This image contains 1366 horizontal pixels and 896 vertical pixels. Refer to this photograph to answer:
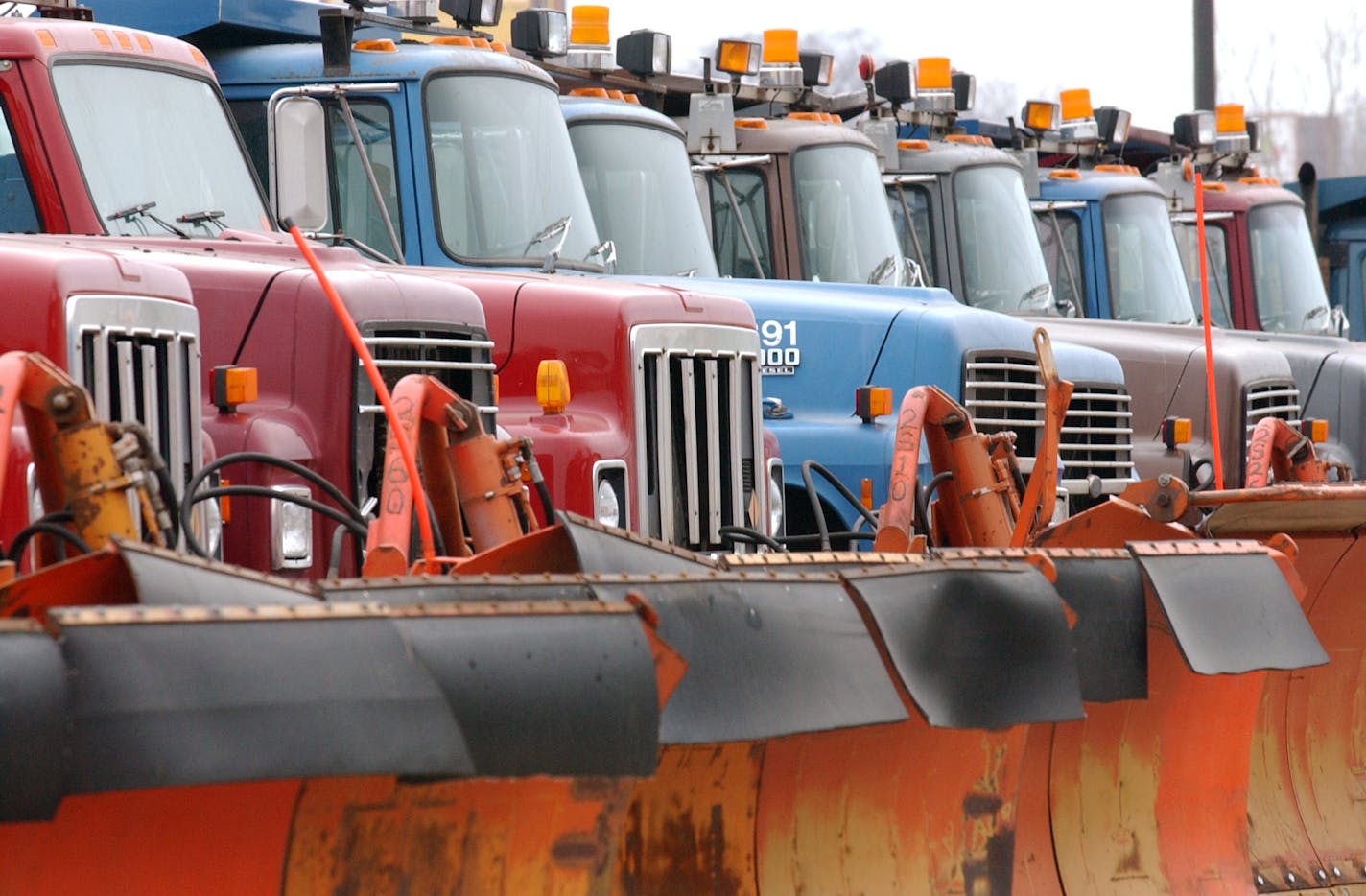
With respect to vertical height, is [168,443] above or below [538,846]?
above

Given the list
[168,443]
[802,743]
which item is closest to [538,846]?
[802,743]

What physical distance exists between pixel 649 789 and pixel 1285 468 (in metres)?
4.43

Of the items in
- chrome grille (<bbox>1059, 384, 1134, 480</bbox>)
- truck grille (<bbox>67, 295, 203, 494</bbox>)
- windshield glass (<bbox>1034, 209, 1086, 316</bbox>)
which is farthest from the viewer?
windshield glass (<bbox>1034, 209, 1086, 316</bbox>)

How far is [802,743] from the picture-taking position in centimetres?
487

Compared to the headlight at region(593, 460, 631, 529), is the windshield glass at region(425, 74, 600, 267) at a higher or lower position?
higher

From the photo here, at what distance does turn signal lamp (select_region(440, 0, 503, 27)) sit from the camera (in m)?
9.92

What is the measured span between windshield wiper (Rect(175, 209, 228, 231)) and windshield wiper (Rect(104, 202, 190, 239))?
0.07 m

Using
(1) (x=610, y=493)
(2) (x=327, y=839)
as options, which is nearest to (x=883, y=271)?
(1) (x=610, y=493)

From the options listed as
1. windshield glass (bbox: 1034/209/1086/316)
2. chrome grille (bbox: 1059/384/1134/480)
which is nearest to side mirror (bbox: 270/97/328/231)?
chrome grille (bbox: 1059/384/1134/480)

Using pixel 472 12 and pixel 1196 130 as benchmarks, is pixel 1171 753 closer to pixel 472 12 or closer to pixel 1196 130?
pixel 472 12

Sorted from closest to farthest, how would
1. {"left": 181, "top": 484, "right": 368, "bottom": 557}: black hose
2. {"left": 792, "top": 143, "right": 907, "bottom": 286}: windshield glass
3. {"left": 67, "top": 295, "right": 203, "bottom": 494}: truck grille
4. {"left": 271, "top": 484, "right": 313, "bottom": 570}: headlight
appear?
{"left": 181, "top": 484, "right": 368, "bottom": 557}: black hose, {"left": 67, "top": 295, "right": 203, "bottom": 494}: truck grille, {"left": 271, "top": 484, "right": 313, "bottom": 570}: headlight, {"left": 792, "top": 143, "right": 907, "bottom": 286}: windshield glass

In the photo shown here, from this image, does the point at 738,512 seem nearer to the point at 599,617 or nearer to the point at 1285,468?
the point at 1285,468

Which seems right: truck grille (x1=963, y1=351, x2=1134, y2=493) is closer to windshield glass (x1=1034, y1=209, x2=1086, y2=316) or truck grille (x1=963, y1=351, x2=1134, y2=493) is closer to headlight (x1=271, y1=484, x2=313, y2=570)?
windshield glass (x1=1034, y1=209, x2=1086, y2=316)

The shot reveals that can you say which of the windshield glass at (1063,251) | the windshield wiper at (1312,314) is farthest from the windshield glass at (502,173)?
the windshield wiper at (1312,314)
